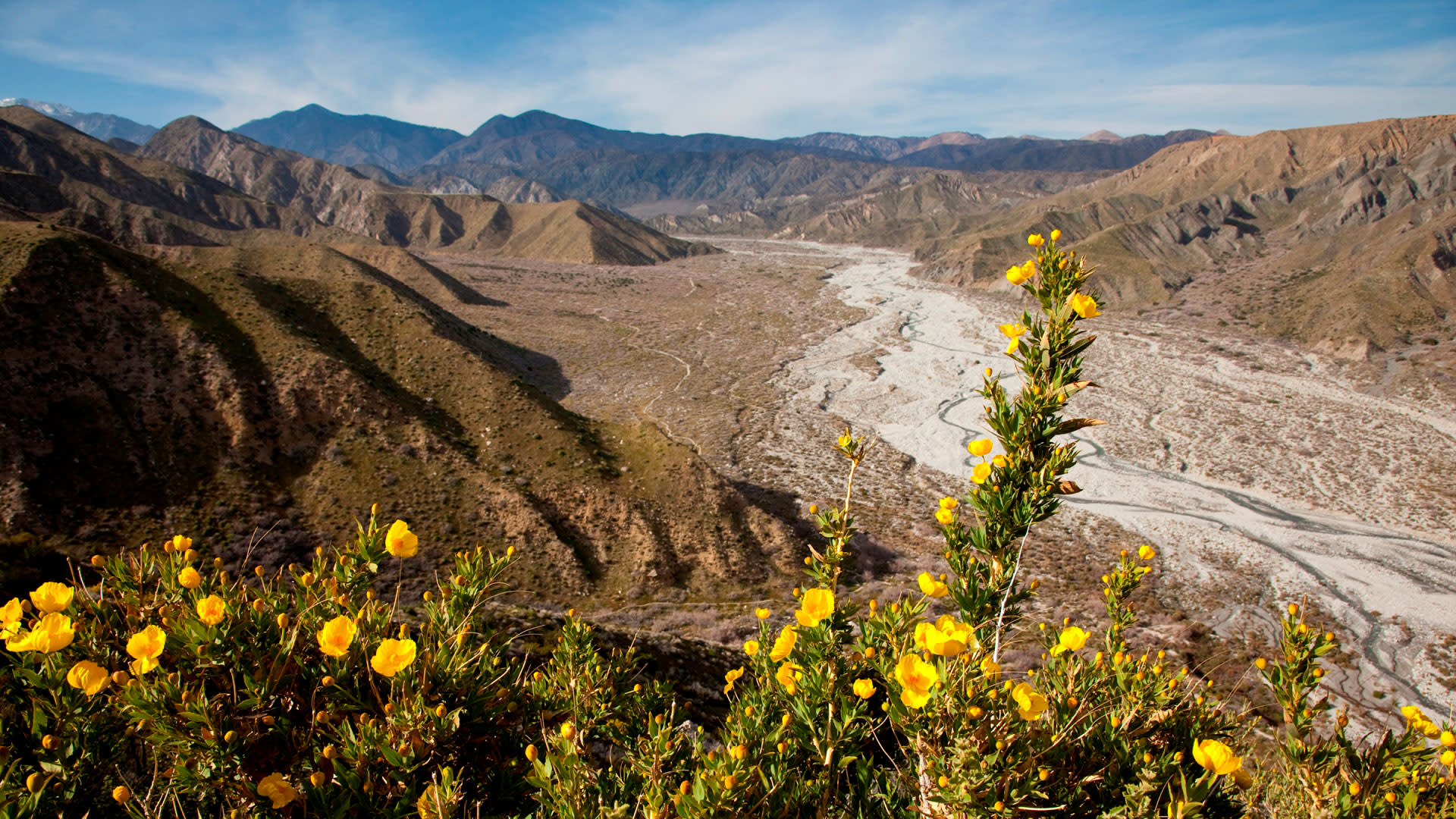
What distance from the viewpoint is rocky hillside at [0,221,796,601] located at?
56.4 ft

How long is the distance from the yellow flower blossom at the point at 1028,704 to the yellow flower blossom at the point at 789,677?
1141 millimetres

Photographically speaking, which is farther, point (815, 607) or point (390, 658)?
point (815, 607)

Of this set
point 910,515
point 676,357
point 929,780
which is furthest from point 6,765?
point 676,357

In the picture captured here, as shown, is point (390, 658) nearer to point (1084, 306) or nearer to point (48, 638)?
point (48, 638)

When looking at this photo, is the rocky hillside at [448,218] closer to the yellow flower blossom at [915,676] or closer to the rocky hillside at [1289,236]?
the rocky hillside at [1289,236]

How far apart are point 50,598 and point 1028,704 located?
4312 mm

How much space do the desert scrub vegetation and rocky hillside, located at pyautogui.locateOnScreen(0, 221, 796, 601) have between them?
1485cm

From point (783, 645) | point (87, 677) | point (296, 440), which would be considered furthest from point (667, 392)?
point (87, 677)

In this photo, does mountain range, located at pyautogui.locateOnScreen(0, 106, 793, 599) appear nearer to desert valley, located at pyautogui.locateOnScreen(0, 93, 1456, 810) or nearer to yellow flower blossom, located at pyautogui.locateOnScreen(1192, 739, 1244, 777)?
desert valley, located at pyautogui.locateOnScreen(0, 93, 1456, 810)

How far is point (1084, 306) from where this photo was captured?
418 cm

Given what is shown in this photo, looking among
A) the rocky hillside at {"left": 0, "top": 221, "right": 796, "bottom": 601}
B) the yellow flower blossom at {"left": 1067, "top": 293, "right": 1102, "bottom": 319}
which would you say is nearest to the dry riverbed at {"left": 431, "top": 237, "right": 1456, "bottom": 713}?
the rocky hillside at {"left": 0, "top": 221, "right": 796, "bottom": 601}

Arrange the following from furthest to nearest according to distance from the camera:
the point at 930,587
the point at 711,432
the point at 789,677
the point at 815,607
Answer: the point at 711,432, the point at 789,677, the point at 930,587, the point at 815,607

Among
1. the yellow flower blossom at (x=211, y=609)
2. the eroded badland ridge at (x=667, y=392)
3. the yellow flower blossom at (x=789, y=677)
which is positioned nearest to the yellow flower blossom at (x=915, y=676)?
the yellow flower blossom at (x=789, y=677)

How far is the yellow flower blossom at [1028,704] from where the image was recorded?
2.84 meters
